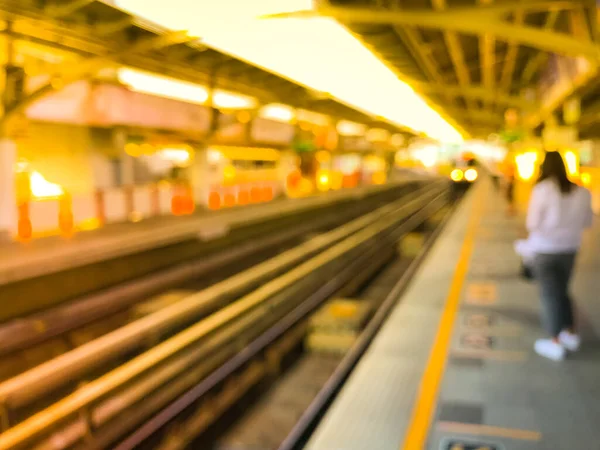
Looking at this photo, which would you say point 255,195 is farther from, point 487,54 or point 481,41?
point 481,41

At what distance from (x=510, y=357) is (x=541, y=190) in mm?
1140

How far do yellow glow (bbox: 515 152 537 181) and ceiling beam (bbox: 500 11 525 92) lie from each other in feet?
6.76

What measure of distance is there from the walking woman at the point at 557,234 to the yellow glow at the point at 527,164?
29.1 feet

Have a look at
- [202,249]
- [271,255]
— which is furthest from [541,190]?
[271,255]

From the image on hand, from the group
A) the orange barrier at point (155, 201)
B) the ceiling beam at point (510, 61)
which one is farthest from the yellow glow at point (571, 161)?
the orange barrier at point (155, 201)

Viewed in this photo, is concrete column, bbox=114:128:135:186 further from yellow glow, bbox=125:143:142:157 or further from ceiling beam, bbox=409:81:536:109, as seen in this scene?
ceiling beam, bbox=409:81:536:109

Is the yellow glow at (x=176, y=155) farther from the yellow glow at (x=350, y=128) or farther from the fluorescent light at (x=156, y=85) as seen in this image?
the yellow glow at (x=350, y=128)

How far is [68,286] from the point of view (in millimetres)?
8070

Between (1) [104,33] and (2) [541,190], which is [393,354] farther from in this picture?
(1) [104,33]

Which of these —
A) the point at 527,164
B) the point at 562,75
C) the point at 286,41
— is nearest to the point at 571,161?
the point at 562,75

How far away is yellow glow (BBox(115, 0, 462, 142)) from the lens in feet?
12.2

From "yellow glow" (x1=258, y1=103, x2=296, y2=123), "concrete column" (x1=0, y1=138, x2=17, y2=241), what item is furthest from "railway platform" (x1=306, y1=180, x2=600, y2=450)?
"yellow glow" (x1=258, y1=103, x2=296, y2=123)

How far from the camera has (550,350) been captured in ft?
12.2

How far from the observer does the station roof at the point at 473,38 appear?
5.38m
